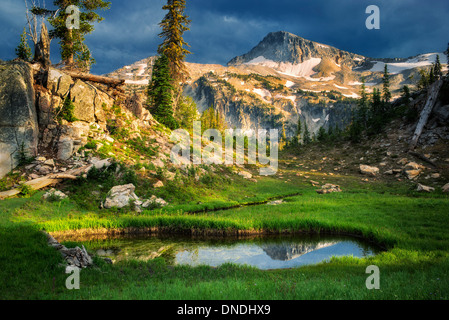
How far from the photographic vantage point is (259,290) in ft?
21.8

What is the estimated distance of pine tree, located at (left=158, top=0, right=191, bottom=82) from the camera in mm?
40969

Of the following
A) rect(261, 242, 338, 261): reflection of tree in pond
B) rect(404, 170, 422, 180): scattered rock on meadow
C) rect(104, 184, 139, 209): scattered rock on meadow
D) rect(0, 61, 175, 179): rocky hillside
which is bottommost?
rect(261, 242, 338, 261): reflection of tree in pond

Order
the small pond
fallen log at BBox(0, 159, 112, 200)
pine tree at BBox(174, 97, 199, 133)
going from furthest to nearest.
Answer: pine tree at BBox(174, 97, 199, 133) < fallen log at BBox(0, 159, 112, 200) < the small pond

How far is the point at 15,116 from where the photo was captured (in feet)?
71.1

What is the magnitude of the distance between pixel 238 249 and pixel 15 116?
23.6 meters

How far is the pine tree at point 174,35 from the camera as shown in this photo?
134 feet

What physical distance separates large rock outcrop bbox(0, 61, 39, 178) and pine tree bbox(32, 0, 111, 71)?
29.2 feet

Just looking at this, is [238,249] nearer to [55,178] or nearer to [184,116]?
[55,178]

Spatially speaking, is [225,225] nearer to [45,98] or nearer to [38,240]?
[38,240]

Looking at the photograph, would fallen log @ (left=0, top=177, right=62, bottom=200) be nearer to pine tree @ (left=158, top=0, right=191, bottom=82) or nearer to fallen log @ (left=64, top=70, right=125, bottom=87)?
fallen log @ (left=64, top=70, right=125, bottom=87)

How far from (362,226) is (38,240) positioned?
741 inches

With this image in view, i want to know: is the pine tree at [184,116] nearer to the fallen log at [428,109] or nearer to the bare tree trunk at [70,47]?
the bare tree trunk at [70,47]

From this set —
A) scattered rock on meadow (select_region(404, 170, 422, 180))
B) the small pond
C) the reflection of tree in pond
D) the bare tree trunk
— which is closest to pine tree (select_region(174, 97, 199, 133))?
the bare tree trunk

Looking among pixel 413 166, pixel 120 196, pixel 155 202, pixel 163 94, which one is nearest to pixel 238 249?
pixel 155 202
